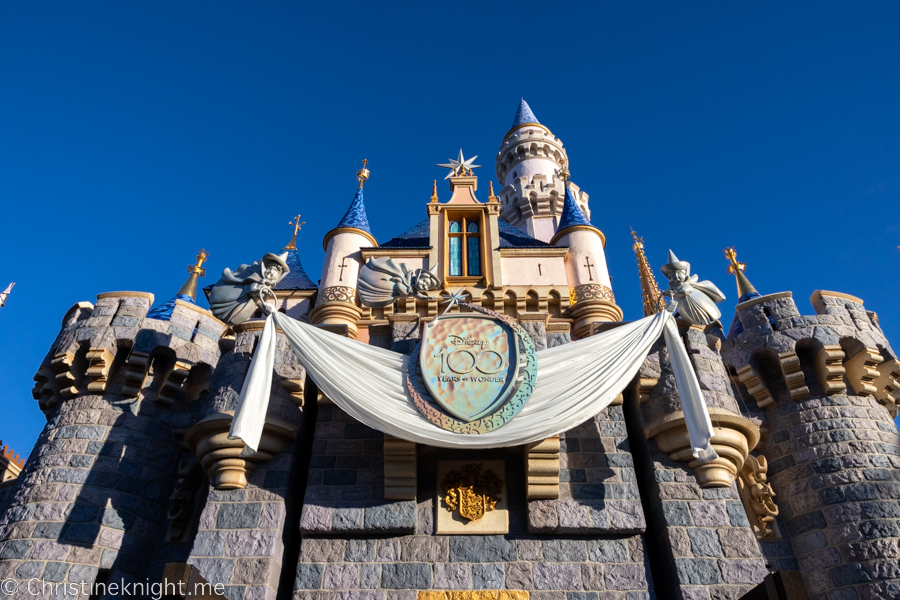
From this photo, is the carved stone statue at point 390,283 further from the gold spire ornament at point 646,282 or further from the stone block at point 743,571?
the gold spire ornament at point 646,282

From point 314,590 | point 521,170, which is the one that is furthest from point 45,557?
point 521,170

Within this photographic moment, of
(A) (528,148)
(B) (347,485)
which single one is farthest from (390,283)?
(A) (528,148)

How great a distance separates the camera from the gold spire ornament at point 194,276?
1498cm

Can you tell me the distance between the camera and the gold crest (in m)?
8.08

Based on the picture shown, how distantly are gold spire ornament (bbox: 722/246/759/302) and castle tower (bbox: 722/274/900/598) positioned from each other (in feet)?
6.58

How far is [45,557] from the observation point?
31.4 feet

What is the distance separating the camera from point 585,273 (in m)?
15.8

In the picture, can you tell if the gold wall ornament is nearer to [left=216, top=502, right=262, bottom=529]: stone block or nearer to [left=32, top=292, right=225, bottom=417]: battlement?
[left=216, top=502, right=262, bottom=529]: stone block

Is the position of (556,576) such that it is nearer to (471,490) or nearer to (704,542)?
(471,490)

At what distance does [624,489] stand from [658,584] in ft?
4.16

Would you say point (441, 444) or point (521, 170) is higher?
point (521, 170)

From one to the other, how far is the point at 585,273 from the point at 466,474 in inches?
338

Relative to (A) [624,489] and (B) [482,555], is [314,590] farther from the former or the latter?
(A) [624,489]

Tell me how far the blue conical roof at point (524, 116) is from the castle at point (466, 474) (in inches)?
674
